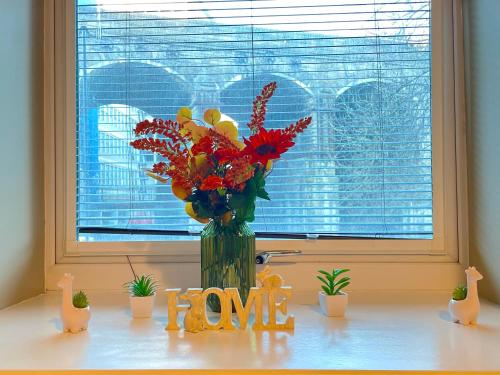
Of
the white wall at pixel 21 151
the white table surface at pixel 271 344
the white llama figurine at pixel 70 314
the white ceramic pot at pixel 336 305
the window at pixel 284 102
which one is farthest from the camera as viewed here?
the window at pixel 284 102

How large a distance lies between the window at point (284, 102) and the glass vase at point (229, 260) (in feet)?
1.10

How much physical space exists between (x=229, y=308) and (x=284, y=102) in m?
0.70

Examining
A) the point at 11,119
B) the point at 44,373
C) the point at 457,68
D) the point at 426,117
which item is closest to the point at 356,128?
the point at 426,117

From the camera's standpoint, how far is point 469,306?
106 centimetres

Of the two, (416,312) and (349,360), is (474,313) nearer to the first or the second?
(416,312)

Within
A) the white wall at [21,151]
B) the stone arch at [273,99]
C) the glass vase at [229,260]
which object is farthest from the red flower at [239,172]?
the white wall at [21,151]

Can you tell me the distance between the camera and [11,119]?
1.30 meters

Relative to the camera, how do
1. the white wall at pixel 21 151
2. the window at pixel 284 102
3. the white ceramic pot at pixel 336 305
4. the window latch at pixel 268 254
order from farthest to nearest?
the window at pixel 284 102 → the window latch at pixel 268 254 → the white wall at pixel 21 151 → the white ceramic pot at pixel 336 305

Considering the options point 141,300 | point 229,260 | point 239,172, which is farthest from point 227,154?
point 141,300

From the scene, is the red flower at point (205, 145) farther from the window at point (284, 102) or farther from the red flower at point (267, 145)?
the window at point (284, 102)

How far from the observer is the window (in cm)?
150

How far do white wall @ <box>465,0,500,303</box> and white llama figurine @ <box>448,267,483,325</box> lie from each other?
0.82 ft

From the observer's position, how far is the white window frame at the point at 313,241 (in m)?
1.46

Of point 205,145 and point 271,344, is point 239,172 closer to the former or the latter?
point 205,145
